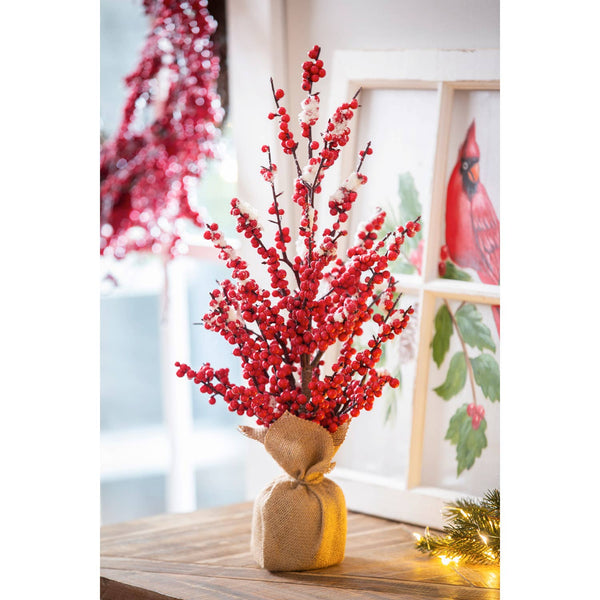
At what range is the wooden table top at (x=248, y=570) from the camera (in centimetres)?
108

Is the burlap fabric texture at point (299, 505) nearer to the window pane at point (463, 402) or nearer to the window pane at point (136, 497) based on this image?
the window pane at point (463, 402)

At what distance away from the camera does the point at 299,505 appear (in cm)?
114

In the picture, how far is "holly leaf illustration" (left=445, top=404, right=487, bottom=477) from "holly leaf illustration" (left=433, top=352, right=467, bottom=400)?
1.2 inches

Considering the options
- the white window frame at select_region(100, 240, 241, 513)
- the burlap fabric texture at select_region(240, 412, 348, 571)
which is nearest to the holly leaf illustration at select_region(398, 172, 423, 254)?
the burlap fabric texture at select_region(240, 412, 348, 571)

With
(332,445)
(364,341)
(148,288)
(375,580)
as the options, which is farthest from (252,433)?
(148,288)

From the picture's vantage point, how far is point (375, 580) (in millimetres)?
1119

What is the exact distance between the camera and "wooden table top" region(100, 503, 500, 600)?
1.08 meters

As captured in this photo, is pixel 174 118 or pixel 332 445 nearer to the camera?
pixel 332 445

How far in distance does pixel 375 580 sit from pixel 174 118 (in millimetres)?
1170

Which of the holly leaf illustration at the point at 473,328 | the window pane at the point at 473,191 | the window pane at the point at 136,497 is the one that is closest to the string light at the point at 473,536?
the holly leaf illustration at the point at 473,328

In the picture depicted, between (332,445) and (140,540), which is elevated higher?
(332,445)

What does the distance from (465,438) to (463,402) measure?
0.18 ft
